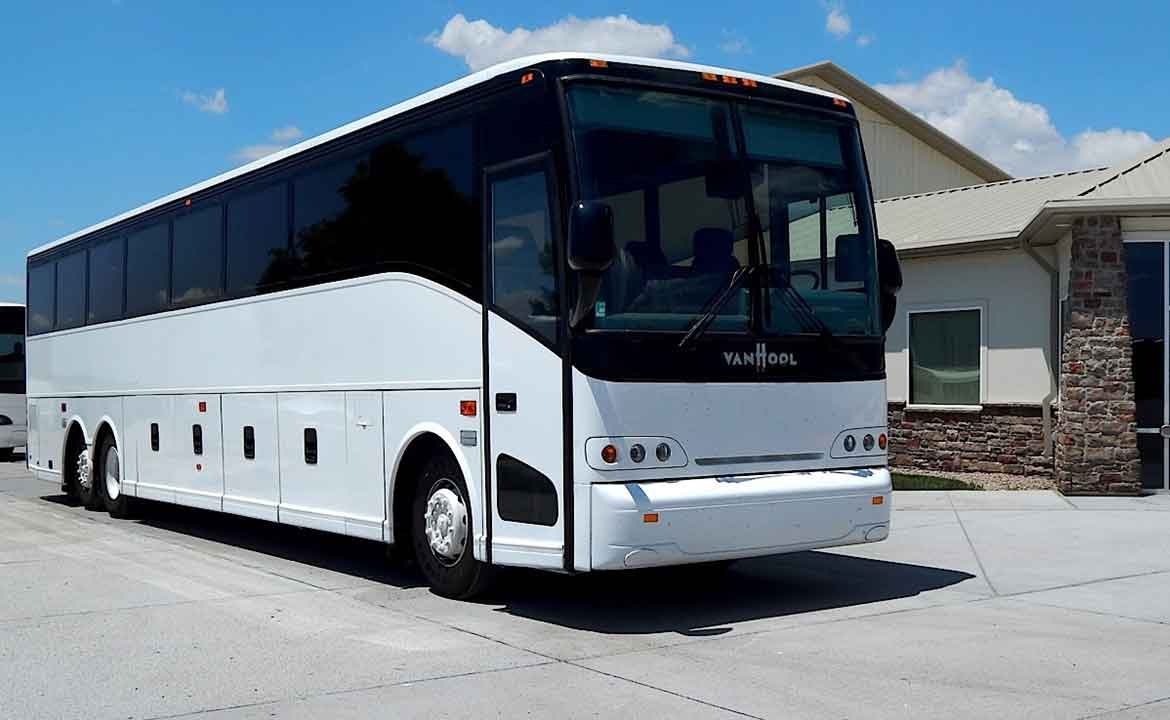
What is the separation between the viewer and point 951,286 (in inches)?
737

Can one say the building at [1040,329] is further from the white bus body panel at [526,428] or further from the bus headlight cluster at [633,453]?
the white bus body panel at [526,428]

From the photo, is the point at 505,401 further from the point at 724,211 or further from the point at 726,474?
the point at 724,211

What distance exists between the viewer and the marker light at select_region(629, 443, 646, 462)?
25.6ft

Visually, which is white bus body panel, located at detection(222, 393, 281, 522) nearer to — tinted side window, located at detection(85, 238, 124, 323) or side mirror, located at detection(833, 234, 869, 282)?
tinted side window, located at detection(85, 238, 124, 323)

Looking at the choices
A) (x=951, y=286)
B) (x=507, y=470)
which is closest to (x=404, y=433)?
(x=507, y=470)

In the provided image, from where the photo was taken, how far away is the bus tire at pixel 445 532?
896 cm

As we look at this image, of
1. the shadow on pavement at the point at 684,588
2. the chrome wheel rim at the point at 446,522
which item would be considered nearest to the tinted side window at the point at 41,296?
the shadow on pavement at the point at 684,588

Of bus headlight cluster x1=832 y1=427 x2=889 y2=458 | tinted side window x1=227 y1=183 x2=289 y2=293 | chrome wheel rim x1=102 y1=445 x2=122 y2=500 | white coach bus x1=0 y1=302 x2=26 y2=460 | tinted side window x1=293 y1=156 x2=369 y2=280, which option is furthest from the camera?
white coach bus x1=0 y1=302 x2=26 y2=460

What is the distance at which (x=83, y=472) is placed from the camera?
648 inches

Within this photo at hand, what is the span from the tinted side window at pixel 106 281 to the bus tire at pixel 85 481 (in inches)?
69.0

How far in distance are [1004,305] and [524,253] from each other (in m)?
11.5

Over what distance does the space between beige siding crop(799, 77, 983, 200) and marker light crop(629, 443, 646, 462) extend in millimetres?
24864

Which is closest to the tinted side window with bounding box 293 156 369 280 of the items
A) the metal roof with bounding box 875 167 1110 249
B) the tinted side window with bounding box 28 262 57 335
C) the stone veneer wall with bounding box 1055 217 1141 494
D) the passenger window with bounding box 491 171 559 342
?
the passenger window with bounding box 491 171 559 342

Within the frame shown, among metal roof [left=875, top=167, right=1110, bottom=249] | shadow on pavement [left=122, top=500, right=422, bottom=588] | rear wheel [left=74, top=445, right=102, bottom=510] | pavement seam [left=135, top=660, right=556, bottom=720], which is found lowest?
pavement seam [left=135, top=660, right=556, bottom=720]
